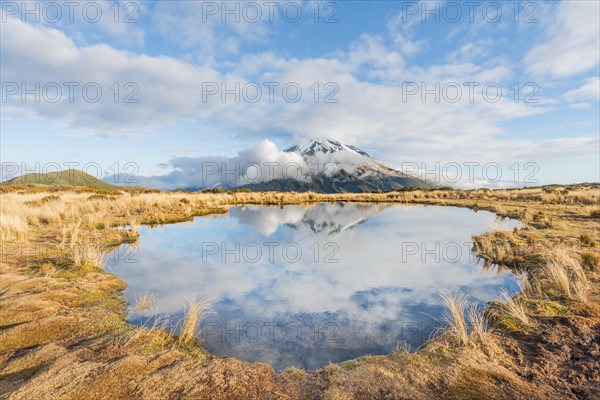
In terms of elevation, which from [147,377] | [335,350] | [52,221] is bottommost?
[335,350]

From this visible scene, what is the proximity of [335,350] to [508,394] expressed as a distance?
7.97ft

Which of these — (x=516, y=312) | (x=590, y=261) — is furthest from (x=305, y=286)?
(x=590, y=261)

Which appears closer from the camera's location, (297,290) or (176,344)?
(176,344)

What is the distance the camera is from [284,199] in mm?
42625

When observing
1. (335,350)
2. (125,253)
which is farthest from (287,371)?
(125,253)

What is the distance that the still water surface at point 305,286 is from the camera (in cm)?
554

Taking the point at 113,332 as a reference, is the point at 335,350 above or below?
below

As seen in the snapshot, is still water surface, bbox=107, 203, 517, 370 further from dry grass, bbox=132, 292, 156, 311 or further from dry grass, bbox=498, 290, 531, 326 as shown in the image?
dry grass, bbox=498, 290, 531, 326

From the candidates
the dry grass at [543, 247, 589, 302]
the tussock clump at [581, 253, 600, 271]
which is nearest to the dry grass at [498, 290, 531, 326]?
the dry grass at [543, 247, 589, 302]

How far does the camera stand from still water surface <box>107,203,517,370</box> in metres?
5.54

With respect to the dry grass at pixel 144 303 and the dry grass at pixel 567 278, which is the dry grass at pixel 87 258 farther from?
the dry grass at pixel 567 278

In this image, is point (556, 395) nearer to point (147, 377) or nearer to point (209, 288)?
point (147, 377)

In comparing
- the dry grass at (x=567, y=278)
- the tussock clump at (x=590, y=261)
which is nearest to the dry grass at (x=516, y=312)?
the dry grass at (x=567, y=278)

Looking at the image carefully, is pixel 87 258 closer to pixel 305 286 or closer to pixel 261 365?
pixel 305 286
